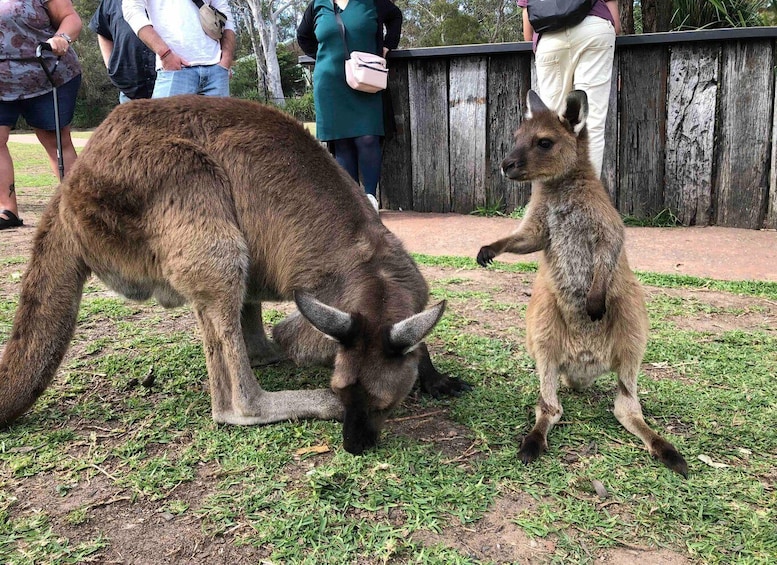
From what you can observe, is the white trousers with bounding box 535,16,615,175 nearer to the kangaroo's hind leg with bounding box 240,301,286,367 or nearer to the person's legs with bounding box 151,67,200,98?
the person's legs with bounding box 151,67,200,98

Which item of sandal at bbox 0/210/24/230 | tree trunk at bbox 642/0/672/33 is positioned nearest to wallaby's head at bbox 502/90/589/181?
tree trunk at bbox 642/0/672/33

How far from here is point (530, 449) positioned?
218 cm

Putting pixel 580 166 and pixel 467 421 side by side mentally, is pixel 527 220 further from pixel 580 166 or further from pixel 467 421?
pixel 467 421

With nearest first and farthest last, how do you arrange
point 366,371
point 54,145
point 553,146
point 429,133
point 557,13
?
point 366,371
point 553,146
point 557,13
point 54,145
point 429,133

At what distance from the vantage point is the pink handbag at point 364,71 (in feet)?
16.3

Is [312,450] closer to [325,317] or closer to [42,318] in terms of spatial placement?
[325,317]

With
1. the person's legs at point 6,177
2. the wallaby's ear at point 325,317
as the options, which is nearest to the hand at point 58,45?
the person's legs at point 6,177

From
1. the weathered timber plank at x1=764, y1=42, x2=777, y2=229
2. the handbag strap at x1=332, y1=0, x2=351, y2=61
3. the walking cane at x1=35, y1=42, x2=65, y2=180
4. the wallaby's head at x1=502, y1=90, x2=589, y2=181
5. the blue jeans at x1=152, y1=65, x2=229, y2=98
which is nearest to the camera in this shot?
the wallaby's head at x1=502, y1=90, x2=589, y2=181

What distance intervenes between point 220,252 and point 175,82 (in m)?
2.13

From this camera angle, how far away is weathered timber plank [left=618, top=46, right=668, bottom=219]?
201 inches

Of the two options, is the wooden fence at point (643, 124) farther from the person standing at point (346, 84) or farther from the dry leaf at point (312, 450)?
the dry leaf at point (312, 450)

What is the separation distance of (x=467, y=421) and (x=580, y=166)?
42.3 inches

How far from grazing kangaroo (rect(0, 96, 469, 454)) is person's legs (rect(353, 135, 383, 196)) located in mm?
2661

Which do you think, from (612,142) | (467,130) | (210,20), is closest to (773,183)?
(612,142)
